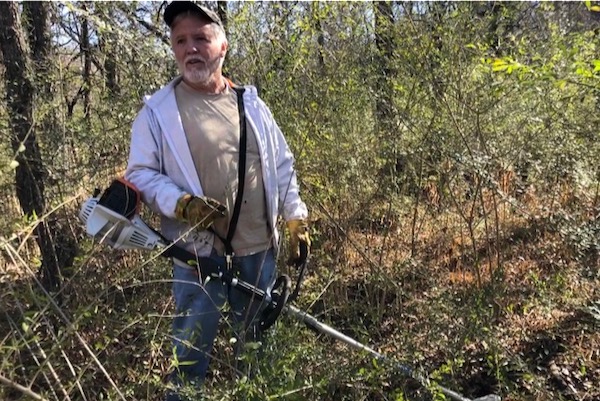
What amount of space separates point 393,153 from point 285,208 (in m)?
1.42

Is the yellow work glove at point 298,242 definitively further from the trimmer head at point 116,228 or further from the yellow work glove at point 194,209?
the trimmer head at point 116,228

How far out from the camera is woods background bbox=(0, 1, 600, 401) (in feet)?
11.1

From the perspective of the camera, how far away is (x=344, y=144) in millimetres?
4094

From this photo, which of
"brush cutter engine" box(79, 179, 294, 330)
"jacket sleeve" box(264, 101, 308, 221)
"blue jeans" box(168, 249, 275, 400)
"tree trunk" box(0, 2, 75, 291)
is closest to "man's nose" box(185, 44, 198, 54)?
"jacket sleeve" box(264, 101, 308, 221)

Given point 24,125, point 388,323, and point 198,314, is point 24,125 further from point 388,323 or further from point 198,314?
point 388,323

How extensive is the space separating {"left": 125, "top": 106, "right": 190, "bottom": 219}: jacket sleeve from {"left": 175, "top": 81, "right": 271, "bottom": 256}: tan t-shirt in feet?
0.47

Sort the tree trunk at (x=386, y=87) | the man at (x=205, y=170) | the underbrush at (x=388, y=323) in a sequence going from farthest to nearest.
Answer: the tree trunk at (x=386, y=87) → the man at (x=205, y=170) → the underbrush at (x=388, y=323)

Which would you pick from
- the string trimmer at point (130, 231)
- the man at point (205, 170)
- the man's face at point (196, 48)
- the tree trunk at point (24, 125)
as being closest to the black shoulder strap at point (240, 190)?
the man at point (205, 170)

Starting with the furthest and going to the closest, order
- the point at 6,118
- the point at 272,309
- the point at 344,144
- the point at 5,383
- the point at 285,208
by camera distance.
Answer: the point at 344,144, the point at 6,118, the point at 285,208, the point at 272,309, the point at 5,383

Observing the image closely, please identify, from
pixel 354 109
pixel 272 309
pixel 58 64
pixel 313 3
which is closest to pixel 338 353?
pixel 272 309

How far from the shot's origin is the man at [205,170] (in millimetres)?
2408

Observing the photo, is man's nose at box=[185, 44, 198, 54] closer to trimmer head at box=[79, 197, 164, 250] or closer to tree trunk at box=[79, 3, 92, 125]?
trimmer head at box=[79, 197, 164, 250]

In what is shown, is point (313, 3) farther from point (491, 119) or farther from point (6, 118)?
point (6, 118)

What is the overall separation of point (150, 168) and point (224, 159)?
0.33m
